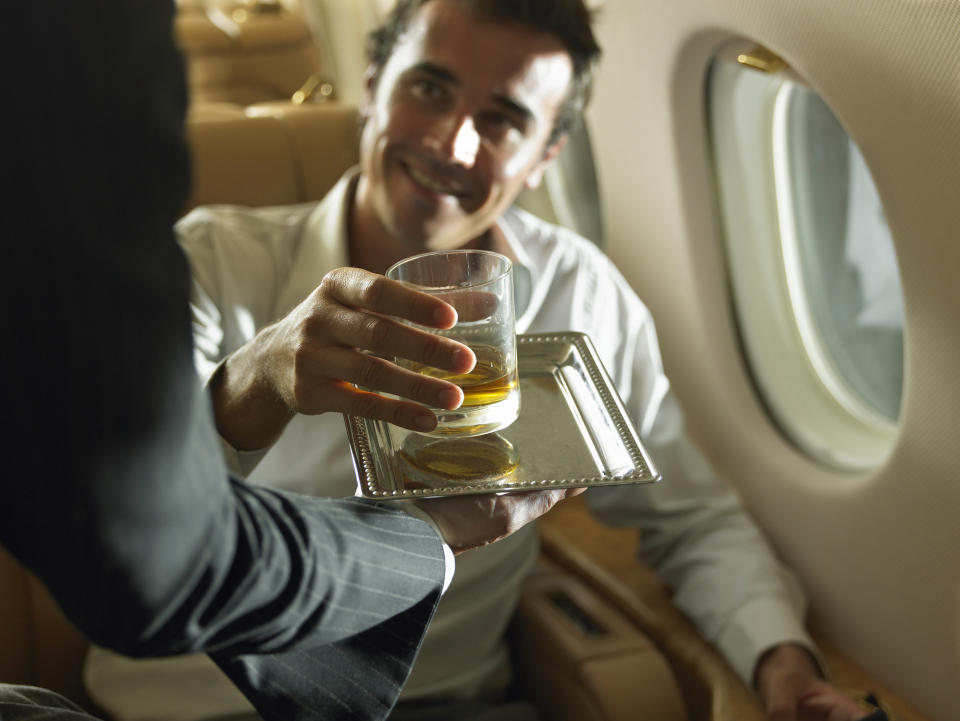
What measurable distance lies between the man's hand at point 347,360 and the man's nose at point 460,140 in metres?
0.46

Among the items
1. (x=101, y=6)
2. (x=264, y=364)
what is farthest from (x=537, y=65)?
(x=101, y=6)

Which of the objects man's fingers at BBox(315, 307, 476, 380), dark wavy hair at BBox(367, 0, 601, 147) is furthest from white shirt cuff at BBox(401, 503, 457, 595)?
dark wavy hair at BBox(367, 0, 601, 147)

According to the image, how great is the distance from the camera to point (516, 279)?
1309 millimetres

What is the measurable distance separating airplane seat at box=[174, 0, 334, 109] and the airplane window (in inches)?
63.9

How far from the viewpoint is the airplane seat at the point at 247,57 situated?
2.71 meters

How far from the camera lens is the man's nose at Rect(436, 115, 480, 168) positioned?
1.17 meters

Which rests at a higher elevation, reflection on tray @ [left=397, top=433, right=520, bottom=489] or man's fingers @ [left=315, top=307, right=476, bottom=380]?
man's fingers @ [left=315, top=307, right=476, bottom=380]

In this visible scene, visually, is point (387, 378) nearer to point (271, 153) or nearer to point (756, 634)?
point (756, 634)

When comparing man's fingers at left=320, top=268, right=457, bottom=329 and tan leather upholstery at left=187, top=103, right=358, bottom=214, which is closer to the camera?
man's fingers at left=320, top=268, right=457, bottom=329

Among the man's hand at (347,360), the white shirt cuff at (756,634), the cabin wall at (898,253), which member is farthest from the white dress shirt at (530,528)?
the man's hand at (347,360)

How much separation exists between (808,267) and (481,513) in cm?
90

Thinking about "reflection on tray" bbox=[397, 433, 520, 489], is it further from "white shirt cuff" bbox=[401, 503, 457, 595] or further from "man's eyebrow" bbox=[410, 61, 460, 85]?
"man's eyebrow" bbox=[410, 61, 460, 85]

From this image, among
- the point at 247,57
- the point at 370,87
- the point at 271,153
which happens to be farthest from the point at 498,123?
the point at 247,57

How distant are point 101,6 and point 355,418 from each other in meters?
0.40
